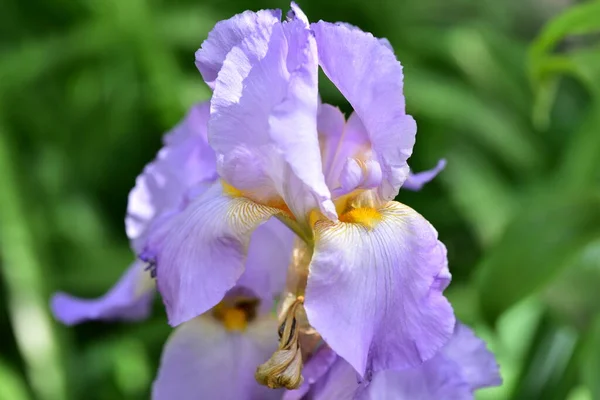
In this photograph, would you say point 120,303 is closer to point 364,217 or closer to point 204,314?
point 204,314

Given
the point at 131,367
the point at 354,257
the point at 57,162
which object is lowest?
the point at 131,367

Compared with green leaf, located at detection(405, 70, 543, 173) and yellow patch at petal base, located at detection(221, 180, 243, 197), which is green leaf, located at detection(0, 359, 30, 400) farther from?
green leaf, located at detection(405, 70, 543, 173)

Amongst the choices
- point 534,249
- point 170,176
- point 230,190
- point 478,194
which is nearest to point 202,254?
point 230,190

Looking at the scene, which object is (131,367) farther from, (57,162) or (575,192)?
(575,192)

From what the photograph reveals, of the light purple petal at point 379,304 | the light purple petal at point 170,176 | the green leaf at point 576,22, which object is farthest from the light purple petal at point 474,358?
the green leaf at point 576,22

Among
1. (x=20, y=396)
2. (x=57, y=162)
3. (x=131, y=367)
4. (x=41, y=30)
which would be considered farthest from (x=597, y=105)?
(x=41, y=30)

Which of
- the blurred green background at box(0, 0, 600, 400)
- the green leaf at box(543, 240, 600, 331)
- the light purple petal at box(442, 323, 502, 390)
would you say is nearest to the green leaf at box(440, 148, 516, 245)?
the blurred green background at box(0, 0, 600, 400)
